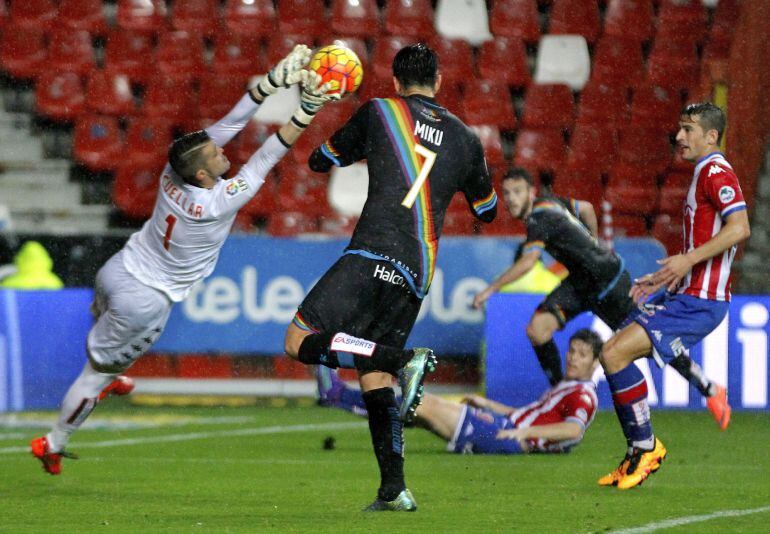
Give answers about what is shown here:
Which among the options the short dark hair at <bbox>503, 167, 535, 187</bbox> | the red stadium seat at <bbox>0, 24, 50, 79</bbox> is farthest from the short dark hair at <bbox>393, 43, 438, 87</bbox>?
the red stadium seat at <bbox>0, 24, 50, 79</bbox>

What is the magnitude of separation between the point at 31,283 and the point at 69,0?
403 centimetres

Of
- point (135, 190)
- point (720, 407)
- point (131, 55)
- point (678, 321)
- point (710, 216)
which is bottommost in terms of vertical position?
point (135, 190)

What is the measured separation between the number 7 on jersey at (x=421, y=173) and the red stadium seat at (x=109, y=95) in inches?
319

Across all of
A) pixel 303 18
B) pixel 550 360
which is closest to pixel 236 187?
pixel 550 360

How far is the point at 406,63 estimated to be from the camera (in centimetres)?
589

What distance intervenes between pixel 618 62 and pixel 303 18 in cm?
306

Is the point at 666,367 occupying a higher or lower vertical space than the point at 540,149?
lower

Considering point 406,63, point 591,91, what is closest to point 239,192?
point 406,63

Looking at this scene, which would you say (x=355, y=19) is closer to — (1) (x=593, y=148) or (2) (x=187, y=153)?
(1) (x=593, y=148)

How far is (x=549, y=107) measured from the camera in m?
13.4

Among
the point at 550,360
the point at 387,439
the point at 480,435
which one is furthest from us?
the point at 550,360

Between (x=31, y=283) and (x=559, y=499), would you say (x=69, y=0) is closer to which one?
(x=31, y=283)

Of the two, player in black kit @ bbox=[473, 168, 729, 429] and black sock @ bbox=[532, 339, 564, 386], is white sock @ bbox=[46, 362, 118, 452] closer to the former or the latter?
player in black kit @ bbox=[473, 168, 729, 429]

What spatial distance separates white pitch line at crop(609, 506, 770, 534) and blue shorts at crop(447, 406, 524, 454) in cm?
231
